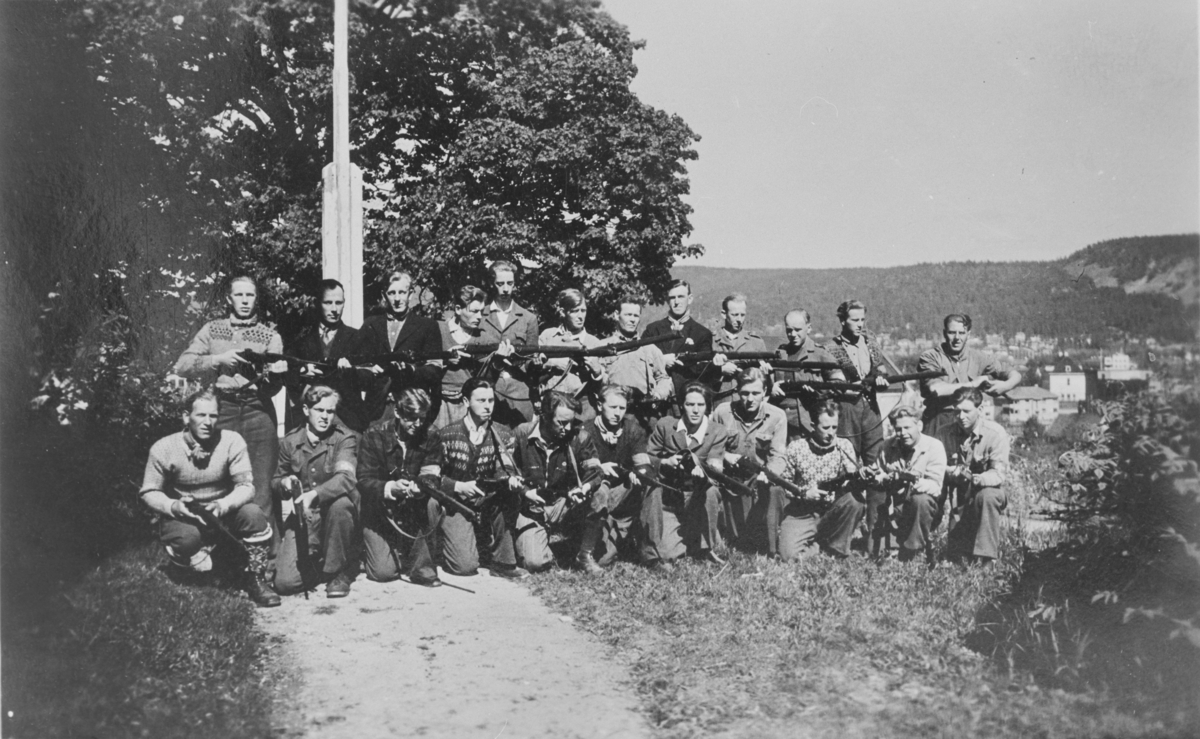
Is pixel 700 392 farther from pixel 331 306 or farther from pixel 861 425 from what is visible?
pixel 331 306

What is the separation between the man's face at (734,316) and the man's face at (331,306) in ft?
8.67

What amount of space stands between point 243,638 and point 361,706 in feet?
2.63

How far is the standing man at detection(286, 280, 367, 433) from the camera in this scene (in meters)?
5.34

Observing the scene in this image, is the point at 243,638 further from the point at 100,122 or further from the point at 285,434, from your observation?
the point at 100,122

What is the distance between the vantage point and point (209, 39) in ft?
19.1

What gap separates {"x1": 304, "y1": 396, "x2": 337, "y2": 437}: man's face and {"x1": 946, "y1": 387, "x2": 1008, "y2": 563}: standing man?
3.88 m

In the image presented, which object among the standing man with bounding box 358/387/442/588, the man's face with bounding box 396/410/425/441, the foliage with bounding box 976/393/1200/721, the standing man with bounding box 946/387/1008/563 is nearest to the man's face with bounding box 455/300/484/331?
the standing man with bounding box 358/387/442/588

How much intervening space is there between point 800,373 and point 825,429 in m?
0.55


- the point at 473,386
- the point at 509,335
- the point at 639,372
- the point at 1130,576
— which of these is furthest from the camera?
the point at 639,372

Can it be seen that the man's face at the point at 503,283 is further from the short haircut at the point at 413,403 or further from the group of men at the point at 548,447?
the short haircut at the point at 413,403

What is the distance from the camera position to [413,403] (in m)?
5.36

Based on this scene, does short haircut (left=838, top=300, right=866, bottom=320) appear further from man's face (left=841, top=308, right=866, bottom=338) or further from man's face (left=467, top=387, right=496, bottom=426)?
man's face (left=467, top=387, right=496, bottom=426)

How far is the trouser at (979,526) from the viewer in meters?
5.39

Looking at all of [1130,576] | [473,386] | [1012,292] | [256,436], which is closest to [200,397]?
[256,436]
